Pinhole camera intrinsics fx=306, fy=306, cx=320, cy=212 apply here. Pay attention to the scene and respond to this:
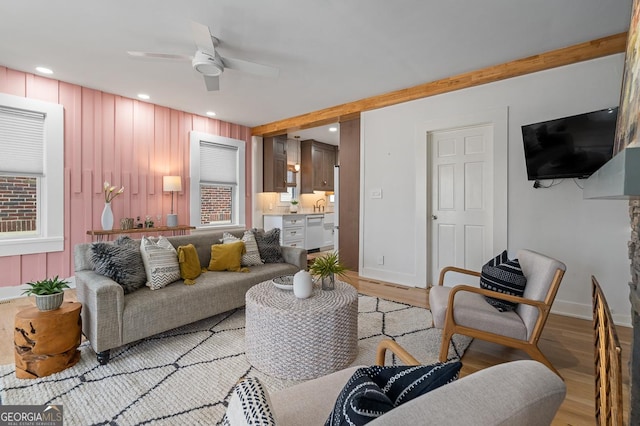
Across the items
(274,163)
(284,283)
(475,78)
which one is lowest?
(284,283)

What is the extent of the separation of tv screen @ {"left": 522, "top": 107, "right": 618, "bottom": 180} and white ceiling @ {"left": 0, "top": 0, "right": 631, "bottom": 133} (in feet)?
2.55

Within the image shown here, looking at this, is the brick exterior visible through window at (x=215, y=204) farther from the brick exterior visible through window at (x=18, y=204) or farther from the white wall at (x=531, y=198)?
the white wall at (x=531, y=198)

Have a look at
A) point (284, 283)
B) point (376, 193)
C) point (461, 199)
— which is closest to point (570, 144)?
point (461, 199)

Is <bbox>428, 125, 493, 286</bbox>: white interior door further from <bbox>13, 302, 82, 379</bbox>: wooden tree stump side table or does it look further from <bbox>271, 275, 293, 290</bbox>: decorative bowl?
<bbox>13, 302, 82, 379</bbox>: wooden tree stump side table

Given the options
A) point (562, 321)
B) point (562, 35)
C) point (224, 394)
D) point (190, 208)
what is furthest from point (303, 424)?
point (190, 208)

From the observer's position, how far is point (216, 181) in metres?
5.66

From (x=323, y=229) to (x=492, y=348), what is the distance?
5212 millimetres

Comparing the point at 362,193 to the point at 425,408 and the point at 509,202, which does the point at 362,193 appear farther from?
the point at 425,408

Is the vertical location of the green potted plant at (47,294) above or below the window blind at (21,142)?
below

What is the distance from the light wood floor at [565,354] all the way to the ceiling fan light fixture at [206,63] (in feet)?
8.75

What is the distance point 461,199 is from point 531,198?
0.74 metres

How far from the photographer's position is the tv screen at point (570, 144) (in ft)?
8.68

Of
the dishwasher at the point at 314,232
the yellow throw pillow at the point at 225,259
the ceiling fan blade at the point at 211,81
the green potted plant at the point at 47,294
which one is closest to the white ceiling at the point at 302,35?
the ceiling fan blade at the point at 211,81

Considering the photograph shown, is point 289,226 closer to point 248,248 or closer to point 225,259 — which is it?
point 248,248
